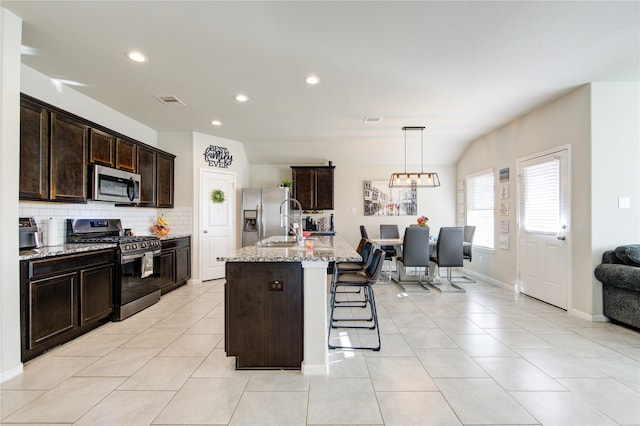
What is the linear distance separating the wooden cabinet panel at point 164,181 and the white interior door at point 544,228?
219 inches

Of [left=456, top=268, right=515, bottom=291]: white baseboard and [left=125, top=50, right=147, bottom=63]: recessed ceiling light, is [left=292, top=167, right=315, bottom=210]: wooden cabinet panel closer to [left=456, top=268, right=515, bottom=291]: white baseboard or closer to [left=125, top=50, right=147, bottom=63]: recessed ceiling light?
[left=456, top=268, right=515, bottom=291]: white baseboard

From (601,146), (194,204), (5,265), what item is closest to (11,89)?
(5,265)

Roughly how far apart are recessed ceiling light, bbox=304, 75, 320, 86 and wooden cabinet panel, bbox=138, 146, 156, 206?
2.71 metres

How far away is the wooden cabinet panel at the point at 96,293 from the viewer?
2.92m

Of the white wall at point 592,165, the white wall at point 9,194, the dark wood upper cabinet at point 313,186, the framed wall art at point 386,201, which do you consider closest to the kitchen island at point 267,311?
the white wall at point 9,194

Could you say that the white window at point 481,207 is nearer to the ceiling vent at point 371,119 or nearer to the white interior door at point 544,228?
the white interior door at point 544,228

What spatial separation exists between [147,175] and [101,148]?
101 centimetres

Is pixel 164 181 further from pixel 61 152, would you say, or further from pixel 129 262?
pixel 61 152

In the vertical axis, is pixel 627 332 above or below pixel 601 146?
below

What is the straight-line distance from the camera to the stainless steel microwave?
134 inches

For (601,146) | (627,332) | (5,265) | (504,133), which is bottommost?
(627,332)

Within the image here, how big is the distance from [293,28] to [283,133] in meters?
3.20

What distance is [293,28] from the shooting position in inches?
93.4

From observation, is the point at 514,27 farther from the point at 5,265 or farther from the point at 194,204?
the point at 194,204
